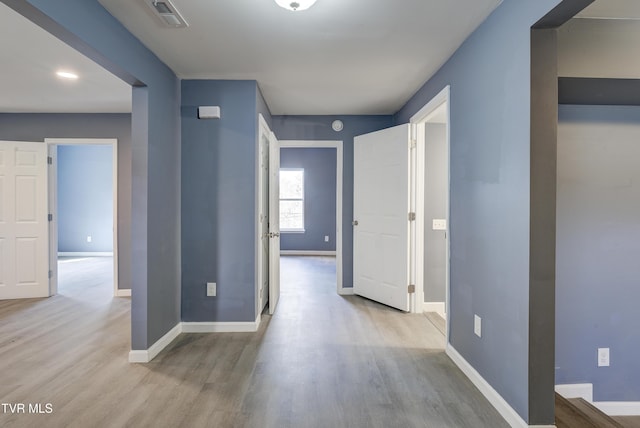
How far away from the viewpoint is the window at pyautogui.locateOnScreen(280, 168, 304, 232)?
8812 millimetres

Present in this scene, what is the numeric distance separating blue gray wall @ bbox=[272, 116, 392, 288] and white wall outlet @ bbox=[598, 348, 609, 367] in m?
2.77

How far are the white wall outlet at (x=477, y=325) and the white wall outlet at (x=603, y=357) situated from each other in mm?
897

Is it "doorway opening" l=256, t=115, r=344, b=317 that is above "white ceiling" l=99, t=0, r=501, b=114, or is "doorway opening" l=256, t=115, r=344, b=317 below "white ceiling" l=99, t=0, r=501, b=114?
below

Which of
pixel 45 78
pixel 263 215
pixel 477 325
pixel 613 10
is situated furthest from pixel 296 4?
pixel 45 78

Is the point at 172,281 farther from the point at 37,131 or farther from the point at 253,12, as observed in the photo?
the point at 37,131

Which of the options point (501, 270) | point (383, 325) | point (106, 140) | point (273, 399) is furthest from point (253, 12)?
point (106, 140)

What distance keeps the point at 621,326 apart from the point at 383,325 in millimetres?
1846

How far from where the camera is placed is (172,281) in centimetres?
310

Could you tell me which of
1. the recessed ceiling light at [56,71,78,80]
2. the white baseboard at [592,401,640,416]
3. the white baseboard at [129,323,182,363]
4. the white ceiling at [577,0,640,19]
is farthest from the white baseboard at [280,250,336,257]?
the white ceiling at [577,0,640,19]

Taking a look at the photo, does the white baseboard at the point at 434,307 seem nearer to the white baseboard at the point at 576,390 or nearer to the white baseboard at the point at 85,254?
the white baseboard at the point at 576,390

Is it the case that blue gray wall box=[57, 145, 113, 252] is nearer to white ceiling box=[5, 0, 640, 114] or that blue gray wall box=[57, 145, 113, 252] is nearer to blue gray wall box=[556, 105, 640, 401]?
white ceiling box=[5, 0, 640, 114]

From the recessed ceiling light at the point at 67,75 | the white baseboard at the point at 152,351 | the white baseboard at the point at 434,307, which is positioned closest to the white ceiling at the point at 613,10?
the white baseboard at the point at 434,307

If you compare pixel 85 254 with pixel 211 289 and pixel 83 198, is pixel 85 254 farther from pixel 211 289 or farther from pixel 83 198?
pixel 211 289

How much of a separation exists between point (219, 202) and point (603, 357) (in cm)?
→ 325
